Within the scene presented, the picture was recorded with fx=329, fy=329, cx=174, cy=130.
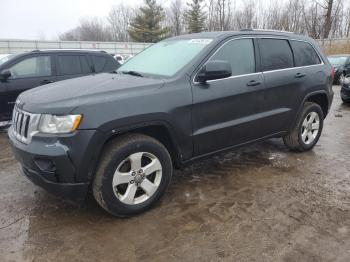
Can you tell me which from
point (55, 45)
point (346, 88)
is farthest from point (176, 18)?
point (346, 88)

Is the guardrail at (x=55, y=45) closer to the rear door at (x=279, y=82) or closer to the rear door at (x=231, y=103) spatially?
the rear door at (x=279, y=82)

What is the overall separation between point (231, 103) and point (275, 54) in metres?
1.18

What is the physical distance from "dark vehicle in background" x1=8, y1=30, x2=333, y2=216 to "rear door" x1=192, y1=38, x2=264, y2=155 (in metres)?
0.01

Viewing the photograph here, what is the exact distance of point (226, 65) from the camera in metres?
3.44

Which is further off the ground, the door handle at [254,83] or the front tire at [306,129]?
the door handle at [254,83]

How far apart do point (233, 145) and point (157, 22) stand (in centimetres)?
4714

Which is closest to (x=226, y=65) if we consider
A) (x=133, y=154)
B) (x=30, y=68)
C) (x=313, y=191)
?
(x=133, y=154)

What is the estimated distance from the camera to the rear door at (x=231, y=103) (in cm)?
353

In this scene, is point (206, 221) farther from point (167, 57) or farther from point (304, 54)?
point (304, 54)

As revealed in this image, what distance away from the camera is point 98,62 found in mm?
7379

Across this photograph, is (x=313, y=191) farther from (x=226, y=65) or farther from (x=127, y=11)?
(x=127, y=11)

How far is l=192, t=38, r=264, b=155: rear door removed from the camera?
3529mm

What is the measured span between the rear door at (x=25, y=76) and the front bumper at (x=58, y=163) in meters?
3.94

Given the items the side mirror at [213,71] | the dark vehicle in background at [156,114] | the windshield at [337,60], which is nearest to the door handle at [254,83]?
the dark vehicle in background at [156,114]
